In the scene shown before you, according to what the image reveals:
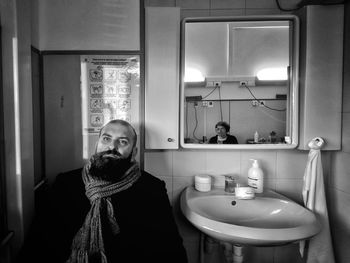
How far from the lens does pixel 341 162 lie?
3.89 ft

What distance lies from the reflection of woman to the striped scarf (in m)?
0.52

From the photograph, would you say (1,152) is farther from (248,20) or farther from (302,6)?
(302,6)

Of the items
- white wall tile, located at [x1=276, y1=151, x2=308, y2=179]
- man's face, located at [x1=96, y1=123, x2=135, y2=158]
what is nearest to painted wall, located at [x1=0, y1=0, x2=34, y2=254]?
man's face, located at [x1=96, y1=123, x2=135, y2=158]

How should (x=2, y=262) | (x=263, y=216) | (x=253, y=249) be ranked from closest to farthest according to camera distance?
(x=2, y=262) → (x=263, y=216) → (x=253, y=249)

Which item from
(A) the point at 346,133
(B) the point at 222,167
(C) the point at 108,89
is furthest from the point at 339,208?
(C) the point at 108,89

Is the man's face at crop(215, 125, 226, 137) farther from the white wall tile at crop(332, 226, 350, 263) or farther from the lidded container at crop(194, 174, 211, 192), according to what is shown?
the white wall tile at crop(332, 226, 350, 263)

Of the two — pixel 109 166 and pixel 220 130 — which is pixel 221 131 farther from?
pixel 109 166

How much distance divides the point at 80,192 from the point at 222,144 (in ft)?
2.38

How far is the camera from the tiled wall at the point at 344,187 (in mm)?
1140

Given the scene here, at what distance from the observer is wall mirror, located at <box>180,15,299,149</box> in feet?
3.92

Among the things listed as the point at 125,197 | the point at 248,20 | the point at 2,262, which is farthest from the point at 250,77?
the point at 2,262

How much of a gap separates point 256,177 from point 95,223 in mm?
806

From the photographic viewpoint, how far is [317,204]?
1.13m

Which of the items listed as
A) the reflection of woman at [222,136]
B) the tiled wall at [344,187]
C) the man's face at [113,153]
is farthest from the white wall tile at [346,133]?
the man's face at [113,153]
